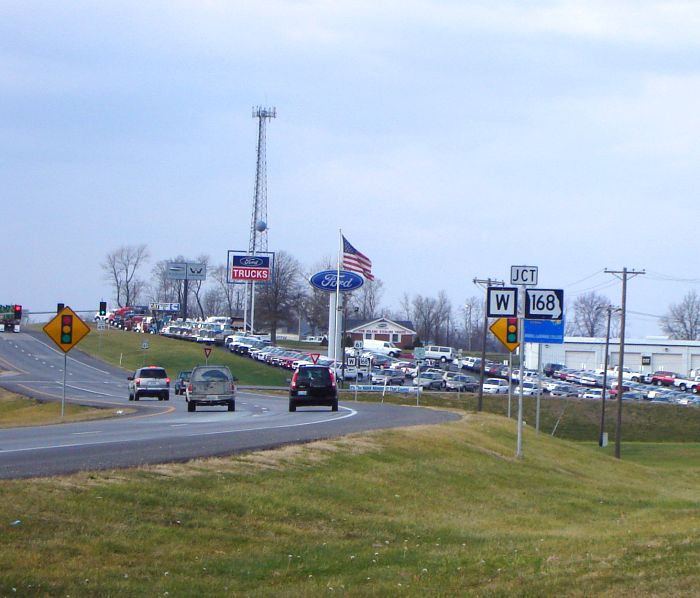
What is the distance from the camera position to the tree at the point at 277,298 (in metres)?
131

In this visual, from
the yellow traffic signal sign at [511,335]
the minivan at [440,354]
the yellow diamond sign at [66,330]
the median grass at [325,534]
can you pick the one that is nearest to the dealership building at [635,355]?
the minivan at [440,354]

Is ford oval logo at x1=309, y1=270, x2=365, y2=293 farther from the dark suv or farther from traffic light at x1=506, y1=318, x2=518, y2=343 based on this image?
traffic light at x1=506, y1=318, x2=518, y2=343

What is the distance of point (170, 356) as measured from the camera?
312 ft

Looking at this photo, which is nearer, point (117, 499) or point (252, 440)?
point (117, 499)

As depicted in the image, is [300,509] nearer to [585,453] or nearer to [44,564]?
[44,564]

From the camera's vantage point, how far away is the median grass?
9.64 metres

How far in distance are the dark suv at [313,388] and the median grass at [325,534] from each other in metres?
18.2

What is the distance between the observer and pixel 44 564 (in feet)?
30.8

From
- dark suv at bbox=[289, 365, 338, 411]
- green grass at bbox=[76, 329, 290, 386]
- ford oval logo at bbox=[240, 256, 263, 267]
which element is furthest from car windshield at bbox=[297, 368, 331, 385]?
ford oval logo at bbox=[240, 256, 263, 267]

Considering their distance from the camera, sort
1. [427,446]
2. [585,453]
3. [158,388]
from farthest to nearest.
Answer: [158,388] < [585,453] < [427,446]

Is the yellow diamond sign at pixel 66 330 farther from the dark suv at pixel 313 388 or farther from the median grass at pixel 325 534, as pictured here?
the median grass at pixel 325 534

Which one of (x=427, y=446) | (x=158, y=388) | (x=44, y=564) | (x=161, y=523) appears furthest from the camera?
(x=158, y=388)

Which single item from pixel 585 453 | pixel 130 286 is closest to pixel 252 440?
pixel 585 453

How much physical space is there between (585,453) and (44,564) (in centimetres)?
2857
